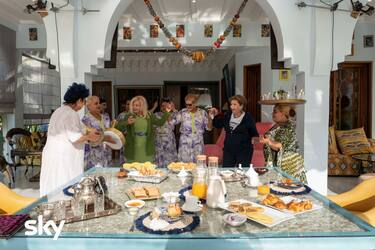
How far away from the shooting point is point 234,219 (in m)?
1.45

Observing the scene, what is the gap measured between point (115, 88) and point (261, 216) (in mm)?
9346

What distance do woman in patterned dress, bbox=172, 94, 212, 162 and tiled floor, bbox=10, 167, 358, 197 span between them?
2433 millimetres

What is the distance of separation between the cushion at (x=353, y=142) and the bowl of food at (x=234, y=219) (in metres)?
5.88

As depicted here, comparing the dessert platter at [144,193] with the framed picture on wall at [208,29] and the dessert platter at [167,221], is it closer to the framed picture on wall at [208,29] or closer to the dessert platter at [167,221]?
the dessert platter at [167,221]

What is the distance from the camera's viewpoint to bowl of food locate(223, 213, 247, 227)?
1.42 metres

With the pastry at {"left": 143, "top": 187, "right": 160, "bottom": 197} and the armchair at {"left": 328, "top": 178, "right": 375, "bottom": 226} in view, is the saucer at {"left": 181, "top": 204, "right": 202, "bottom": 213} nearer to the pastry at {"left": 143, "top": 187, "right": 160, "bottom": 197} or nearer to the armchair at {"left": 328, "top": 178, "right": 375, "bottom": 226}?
the pastry at {"left": 143, "top": 187, "right": 160, "bottom": 197}

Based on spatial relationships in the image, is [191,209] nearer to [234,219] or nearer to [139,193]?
[234,219]

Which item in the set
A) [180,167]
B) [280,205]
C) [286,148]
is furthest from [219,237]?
[286,148]

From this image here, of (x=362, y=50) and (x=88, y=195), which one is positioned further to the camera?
(x=362, y=50)

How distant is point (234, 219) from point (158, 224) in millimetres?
342

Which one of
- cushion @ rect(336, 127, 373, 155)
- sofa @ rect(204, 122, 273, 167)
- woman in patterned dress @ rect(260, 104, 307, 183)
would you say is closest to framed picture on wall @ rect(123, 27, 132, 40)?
sofa @ rect(204, 122, 273, 167)

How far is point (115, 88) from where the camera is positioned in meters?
10.3

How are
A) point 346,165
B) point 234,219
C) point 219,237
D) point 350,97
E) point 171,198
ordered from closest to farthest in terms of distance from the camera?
point 219,237 → point 234,219 → point 171,198 → point 346,165 → point 350,97

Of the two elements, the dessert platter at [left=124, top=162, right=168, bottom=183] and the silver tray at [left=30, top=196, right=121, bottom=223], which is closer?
the silver tray at [left=30, top=196, right=121, bottom=223]
